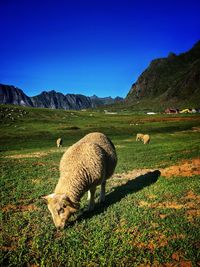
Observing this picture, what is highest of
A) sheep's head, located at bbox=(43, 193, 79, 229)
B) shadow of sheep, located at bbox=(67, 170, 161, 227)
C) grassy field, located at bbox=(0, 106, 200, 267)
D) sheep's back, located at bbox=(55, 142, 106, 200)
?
sheep's back, located at bbox=(55, 142, 106, 200)

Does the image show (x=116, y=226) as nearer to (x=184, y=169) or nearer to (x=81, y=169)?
(x=81, y=169)

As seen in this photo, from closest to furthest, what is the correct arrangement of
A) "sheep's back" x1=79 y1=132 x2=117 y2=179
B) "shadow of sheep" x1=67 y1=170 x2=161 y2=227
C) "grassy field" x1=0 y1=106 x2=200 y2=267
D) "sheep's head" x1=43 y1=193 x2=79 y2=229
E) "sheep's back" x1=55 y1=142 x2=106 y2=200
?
"grassy field" x1=0 y1=106 x2=200 y2=267, "sheep's head" x1=43 y1=193 x2=79 y2=229, "sheep's back" x1=55 y1=142 x2=106 y2=200, "shadow of sheep" x1=67 y1=170 x2=161 y2=227, "sheep's back" x1=79 y1=132 x2=117 y2=179

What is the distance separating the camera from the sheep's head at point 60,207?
9296 millimetres

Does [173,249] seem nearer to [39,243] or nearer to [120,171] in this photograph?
[39,243]

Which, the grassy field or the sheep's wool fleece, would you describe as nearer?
the grassy field

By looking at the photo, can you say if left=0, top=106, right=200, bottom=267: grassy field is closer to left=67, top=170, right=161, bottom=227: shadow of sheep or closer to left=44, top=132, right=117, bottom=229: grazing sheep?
left=67, top=170, right=161, bottom=227: shadow of sheep

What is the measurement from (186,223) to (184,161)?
12871mm

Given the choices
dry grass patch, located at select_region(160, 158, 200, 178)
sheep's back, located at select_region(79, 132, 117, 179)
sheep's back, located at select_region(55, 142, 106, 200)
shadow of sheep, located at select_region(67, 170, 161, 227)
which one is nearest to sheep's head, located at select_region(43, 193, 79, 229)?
sheep's back, located at select_region(55, 142, 106, 200)

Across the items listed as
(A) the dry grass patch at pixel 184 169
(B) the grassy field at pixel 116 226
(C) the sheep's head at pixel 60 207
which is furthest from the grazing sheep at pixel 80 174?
(A) the dry grass patch at pixel 184 169

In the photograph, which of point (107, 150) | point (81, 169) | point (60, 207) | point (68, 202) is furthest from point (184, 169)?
point (60, 207)

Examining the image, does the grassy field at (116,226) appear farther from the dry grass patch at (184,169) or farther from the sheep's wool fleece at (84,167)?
the sheep's wool fleece at (84,167)

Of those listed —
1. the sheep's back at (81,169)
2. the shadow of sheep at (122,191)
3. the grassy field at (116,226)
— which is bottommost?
the shadow of sheep at (122,191)

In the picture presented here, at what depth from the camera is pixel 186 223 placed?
9594 mm

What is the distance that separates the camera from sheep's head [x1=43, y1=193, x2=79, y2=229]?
9296mm
